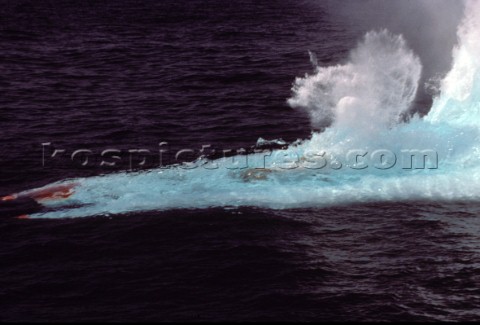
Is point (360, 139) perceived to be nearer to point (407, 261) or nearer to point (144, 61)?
point (407, 261)

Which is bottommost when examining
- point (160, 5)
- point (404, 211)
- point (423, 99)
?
point (404, 211)

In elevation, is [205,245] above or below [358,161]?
below

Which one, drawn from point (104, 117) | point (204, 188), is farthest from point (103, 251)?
point (104, 117)

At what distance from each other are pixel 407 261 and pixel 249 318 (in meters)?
6.57

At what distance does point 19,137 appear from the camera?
38719 mm

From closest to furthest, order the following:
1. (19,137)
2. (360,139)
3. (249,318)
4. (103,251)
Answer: (249,318), (103,251), (360,139), (19,137)

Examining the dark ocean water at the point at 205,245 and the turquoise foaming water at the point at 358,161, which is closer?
the dark ocean water at the point at 205,245

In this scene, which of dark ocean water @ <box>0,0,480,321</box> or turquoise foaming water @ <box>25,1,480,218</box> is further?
turquoise foaming water @ <box>25,1,480,218</box>

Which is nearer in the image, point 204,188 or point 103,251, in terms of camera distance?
point 103,251

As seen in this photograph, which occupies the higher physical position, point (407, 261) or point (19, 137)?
point (19, 137)

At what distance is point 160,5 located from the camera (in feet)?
264

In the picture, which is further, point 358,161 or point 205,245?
point 358,161

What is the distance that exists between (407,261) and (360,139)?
9957 mm

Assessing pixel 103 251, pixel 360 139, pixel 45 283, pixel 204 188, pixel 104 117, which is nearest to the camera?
pixel 45 283
